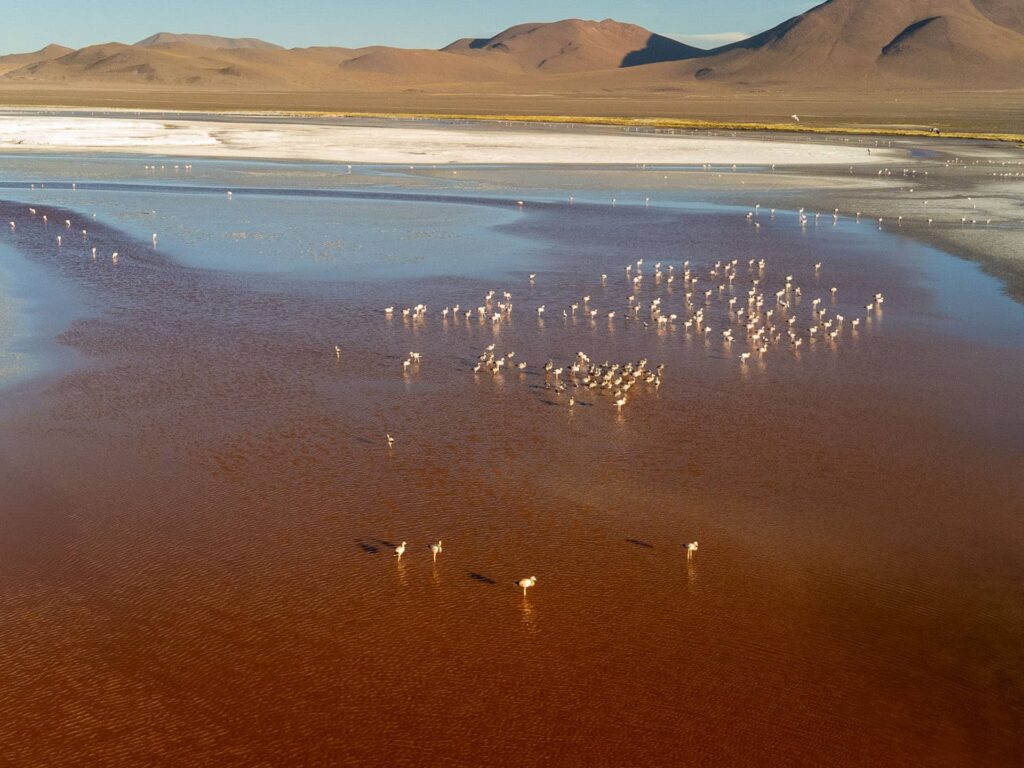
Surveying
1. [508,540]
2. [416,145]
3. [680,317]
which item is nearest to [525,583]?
[508,540]

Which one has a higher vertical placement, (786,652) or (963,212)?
(963,212)

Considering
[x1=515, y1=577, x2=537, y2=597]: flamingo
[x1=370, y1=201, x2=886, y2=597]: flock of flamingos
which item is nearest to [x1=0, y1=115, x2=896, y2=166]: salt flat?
[x1=370, y1=201, x2=886, y2=597]: flock of flamingos

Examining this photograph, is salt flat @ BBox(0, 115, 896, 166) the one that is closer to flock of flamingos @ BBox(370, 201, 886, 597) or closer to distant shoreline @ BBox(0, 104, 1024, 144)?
distant shoreline @ BBox(0, 104, 1024, 144)

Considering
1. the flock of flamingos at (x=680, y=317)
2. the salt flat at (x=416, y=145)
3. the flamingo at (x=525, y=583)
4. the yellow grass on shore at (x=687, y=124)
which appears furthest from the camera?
the yellow grass on shore at (x=687, y=124)

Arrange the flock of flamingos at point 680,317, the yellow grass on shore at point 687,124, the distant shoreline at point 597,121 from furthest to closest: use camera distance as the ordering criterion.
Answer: the distant shoreline at point 597,121 < the yellow grass on shore at point 687,124 < the flock of flamingos at point 680,317

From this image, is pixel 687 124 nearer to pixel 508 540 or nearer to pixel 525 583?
pixel 508 540

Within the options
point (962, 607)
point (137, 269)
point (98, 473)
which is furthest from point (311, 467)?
point (137, 269)

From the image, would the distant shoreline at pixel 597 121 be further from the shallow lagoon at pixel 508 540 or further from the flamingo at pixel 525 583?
the flamingo at pixel 525 583

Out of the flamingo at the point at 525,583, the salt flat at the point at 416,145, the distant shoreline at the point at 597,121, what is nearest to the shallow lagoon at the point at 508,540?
the flamingo at the point at 525,583

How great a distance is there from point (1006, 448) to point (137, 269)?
2269cm

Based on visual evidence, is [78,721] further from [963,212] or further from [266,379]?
[963,212]

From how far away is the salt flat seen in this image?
2537 inches

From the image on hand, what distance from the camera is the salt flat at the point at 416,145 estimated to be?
211 ft

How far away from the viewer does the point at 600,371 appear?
19625 mm
